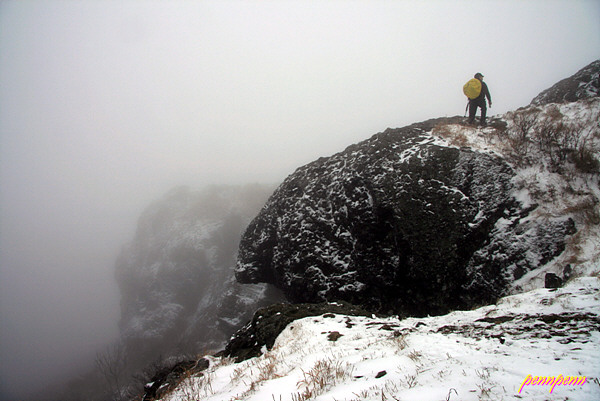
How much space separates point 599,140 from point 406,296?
9755 millimetres

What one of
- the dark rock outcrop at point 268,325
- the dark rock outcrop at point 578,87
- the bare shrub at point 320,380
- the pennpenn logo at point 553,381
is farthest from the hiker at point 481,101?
the bare shrub at point 320,380

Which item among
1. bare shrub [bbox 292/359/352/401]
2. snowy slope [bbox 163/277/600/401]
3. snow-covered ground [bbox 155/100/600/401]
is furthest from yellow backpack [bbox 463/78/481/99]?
bare shrub [bbox 292/359/352/401]

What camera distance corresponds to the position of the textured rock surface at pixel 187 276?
3566 cm

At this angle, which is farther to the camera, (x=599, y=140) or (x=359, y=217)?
(x=359, y=217)

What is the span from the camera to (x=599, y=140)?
10047 millimetres

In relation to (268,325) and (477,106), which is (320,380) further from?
(477,106)

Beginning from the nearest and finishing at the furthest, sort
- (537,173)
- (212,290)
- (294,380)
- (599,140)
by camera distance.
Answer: (294,380)
(599,140)
(537,173)
(212,290)

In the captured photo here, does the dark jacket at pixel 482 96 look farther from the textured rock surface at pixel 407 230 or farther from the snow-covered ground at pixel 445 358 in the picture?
the snow-covered ground at pixel 445 358

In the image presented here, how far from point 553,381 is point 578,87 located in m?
20.6

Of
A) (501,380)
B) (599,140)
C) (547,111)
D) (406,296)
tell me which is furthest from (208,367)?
(547,111)

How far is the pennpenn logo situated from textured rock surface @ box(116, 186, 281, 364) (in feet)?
93.9

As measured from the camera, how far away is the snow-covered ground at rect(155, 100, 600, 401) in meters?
2.38

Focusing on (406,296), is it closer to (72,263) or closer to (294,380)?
(294,380)

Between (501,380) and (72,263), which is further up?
(501,380)
